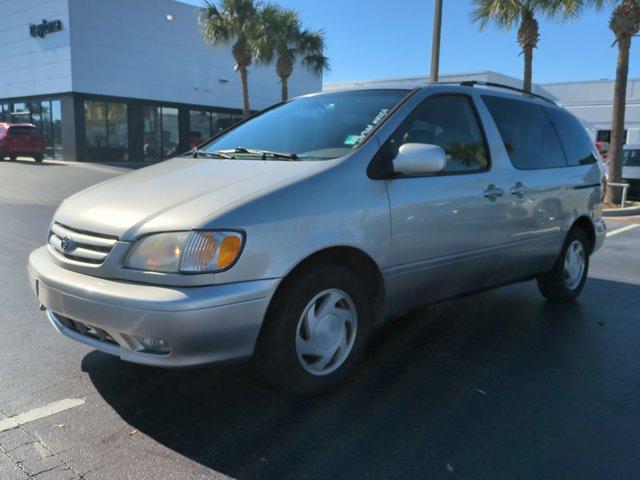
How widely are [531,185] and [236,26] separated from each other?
21.1m

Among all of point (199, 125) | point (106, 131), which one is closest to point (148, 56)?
point (106, 131)

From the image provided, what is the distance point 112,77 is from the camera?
83.4 feet

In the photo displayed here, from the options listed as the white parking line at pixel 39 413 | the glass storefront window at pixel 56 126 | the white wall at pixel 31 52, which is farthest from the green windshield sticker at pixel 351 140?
the glass storefront window at pixel 56 126

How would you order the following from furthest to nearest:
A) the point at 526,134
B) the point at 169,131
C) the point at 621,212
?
the point at 169,131, the point at 621,212, the point at 526,134

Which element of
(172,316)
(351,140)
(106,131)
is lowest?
(172,316)

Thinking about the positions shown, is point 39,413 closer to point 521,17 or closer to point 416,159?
point 416,159

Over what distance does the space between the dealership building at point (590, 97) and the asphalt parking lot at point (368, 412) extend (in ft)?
99.6

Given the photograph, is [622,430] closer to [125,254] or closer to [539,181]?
[539,181]

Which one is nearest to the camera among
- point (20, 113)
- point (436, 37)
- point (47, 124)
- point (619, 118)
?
point (436, 37)

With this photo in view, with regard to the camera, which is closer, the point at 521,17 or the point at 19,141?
the point at 521,17

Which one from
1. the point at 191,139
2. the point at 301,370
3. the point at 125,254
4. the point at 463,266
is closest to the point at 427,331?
the point at 463,266

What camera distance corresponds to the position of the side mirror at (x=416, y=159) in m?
3.34

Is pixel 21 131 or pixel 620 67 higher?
pixel 620 67

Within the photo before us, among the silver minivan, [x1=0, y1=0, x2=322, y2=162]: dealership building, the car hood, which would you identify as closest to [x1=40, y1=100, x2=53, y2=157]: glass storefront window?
[x1=0, y1=0, x2=322, y2=162]: dealership building
